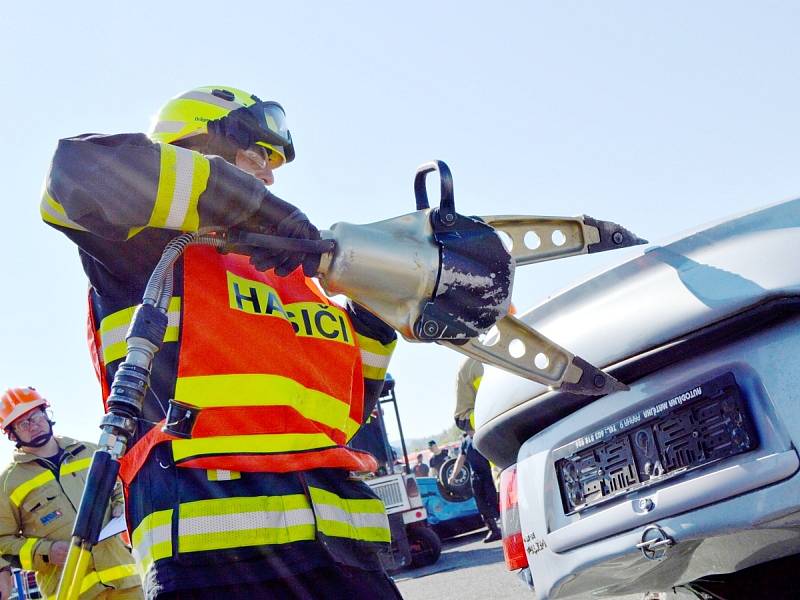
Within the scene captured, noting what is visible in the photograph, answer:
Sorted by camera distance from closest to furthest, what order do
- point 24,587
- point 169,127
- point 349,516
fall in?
point 349,516, point 169,127, point 24,587

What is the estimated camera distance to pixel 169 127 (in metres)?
2.66

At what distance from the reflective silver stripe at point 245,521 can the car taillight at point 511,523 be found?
20.3 inches

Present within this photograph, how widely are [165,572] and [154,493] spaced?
0.57 ft

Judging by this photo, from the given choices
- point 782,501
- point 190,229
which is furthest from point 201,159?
point 782,501

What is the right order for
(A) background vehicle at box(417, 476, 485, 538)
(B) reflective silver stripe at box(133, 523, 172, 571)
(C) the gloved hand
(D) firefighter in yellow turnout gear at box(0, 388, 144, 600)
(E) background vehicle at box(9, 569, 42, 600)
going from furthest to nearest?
1. (A) background vehicle at box(417, 476, 485, 538)
2. (E) background vehicle at box(9, 569, 42, 600)
3. (D) firefighter in yellow turnout gear at box(0, 388, 144, 600)
4. (B) reflective silver stripe at box(133, 523, 172, 571)
5. (C) the gloved hand

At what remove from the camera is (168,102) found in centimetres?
273

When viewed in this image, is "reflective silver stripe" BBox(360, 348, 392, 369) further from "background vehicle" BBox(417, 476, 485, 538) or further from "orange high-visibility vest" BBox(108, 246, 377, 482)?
"background vehicle" BBox(417, 476, 485, 538)

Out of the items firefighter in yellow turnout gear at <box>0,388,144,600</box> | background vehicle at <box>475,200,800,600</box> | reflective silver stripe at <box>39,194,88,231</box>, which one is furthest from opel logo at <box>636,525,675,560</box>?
firefighter in yellow turnout gear at <box>0,388,144,600</box>

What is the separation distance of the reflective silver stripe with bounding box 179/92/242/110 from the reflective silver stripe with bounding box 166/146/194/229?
0.90 m

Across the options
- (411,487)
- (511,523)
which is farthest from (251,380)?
(411,487)

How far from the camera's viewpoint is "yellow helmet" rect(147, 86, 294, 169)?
2648mm

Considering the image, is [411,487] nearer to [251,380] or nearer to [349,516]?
[349,516]

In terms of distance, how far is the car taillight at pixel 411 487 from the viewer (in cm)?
1155

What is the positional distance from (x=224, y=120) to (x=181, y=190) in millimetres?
887
